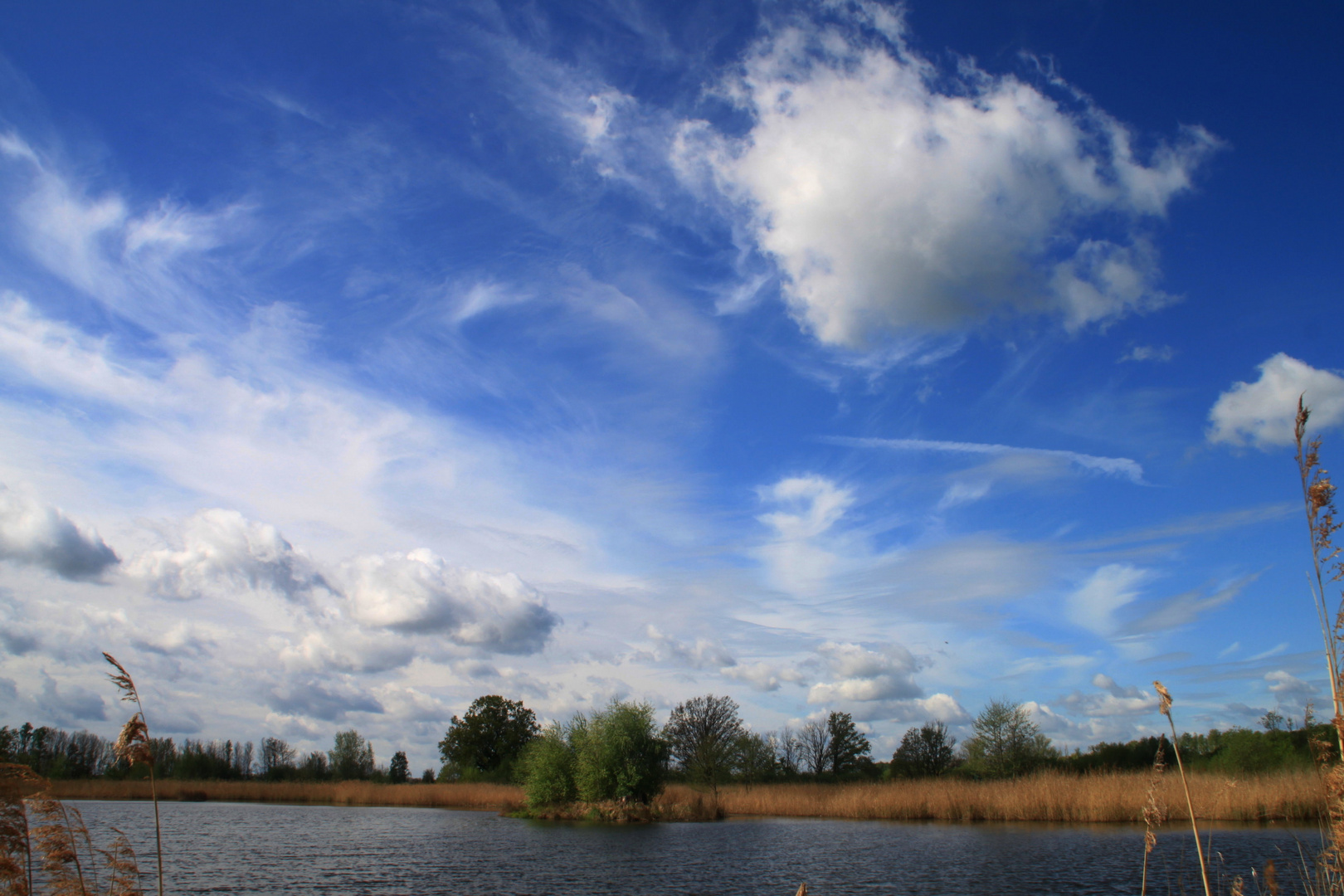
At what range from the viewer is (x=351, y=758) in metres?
103

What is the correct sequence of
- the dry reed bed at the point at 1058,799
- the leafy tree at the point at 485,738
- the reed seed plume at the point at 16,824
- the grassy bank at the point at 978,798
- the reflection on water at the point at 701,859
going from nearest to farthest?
the reed seed plume at the point at 16,824 → the reflection on water at the point at 701,859 → the dry reed bed at the point at 1058,799 → the grassy bank at the point at 978,798 → the leafy tree at the point at 485,738

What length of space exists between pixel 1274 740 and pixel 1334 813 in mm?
48757

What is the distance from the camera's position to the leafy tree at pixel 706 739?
64.1 meters

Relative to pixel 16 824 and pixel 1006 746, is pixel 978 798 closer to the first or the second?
pixel 1006 746

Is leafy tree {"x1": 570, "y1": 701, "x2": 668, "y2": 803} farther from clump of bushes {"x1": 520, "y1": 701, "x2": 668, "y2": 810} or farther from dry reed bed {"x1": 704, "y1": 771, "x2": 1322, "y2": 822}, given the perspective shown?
dry reed bed {"x1": 704, "y1": 771, "x2": 1322, "y2": 822}

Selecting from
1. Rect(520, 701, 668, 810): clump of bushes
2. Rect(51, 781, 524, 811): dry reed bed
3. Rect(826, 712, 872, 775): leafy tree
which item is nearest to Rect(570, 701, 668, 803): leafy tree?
Rect(520, 701, 668, 810): clump of bushes

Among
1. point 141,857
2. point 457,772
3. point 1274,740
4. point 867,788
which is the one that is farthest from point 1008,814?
point 457,772

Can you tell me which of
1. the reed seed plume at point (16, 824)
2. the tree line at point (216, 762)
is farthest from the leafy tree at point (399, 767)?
the reed seed plume at point (16, 824)

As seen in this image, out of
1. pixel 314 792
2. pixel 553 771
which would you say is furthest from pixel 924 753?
pixel 314 792

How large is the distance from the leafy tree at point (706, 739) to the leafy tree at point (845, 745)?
14.5 m

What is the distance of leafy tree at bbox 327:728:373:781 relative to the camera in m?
100

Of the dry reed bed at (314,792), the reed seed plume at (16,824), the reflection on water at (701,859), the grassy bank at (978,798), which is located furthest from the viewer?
the dry reed bed at (314,792)

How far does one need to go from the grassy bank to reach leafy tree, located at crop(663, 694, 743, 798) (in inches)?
163

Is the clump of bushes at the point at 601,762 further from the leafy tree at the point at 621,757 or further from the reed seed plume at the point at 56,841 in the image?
the reed seed plume at the point at 56,841
